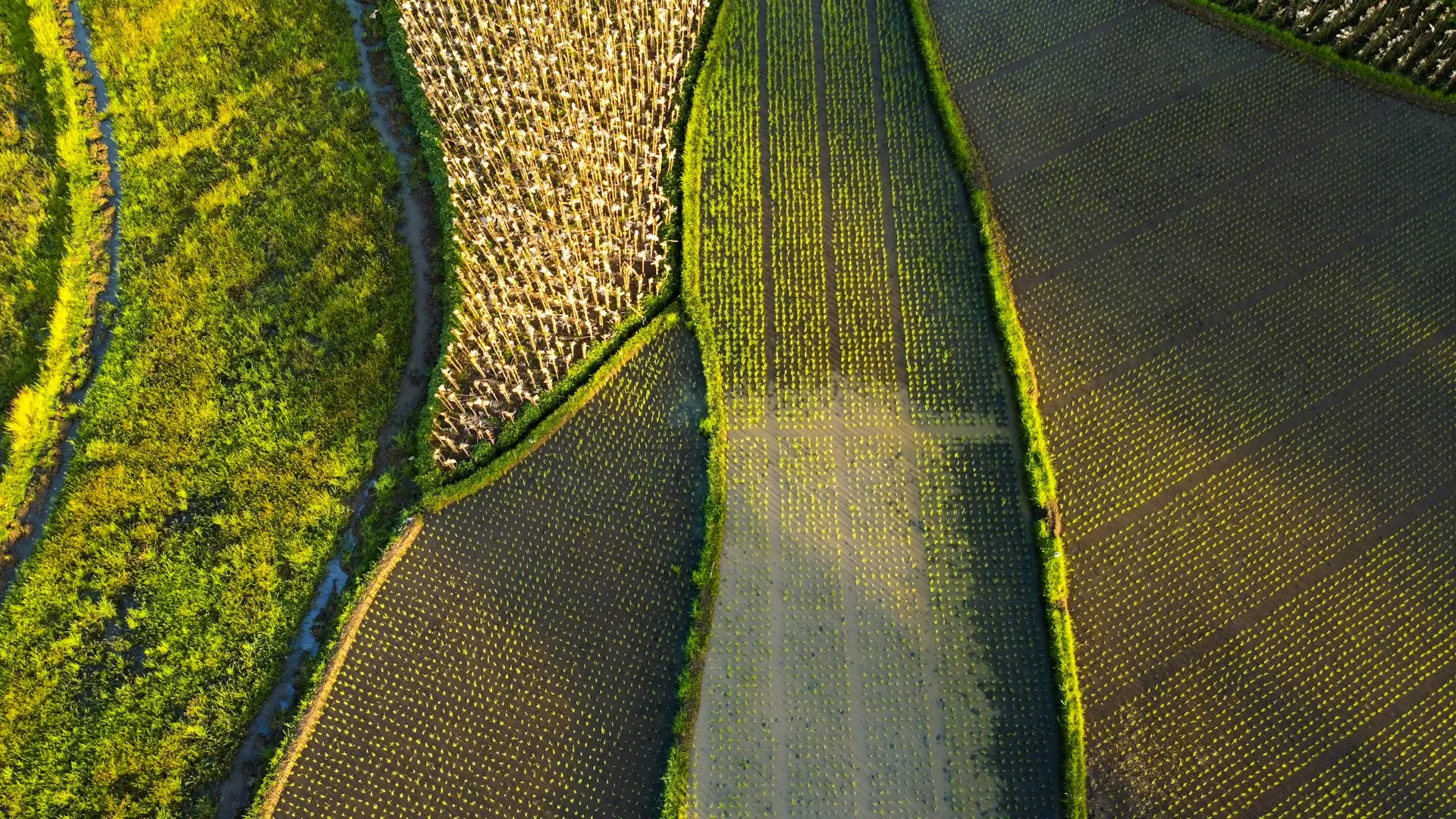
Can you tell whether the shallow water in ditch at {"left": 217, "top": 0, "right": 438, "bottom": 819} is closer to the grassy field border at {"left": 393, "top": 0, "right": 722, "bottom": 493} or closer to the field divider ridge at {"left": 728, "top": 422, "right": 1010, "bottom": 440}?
the grassy field border at {"left": 393, "top": 0, "right": 722, "bottom": 493}

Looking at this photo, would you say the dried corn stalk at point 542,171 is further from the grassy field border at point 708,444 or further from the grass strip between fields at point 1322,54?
the grass strip between fields at point 1322,54

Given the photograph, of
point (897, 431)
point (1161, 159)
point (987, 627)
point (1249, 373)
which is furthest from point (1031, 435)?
point (1161, 159)

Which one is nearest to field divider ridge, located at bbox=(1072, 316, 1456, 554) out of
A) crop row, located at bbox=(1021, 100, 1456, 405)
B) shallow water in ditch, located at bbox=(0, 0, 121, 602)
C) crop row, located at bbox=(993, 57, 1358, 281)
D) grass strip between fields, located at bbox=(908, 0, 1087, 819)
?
Answer: grass strip between fields, located at bbox=(908, 0, 1087, 819)

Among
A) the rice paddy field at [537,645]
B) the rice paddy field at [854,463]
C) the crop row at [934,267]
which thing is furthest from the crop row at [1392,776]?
the rice paddy field at [537,645]

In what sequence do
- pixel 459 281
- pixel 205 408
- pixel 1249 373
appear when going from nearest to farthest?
pixel 205 408 < pixel 1249 373 < pixel 459 281

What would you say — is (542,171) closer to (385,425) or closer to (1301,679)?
(385,425)

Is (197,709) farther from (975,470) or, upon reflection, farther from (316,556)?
(975,470)
